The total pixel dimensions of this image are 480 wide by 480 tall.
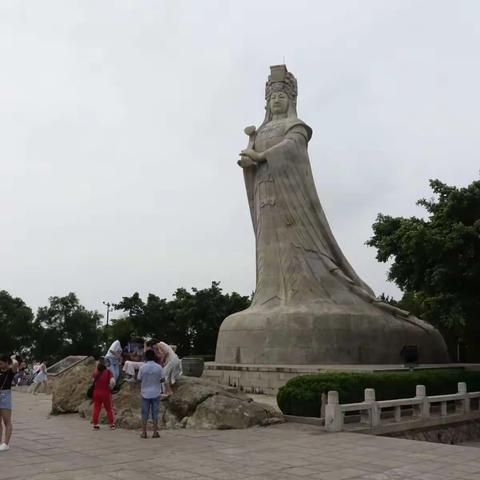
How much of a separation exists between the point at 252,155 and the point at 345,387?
10.6 m

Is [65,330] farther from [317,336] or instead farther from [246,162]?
[317,336]

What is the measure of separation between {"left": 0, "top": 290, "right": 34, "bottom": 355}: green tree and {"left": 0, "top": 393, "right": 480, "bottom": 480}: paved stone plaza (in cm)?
4004

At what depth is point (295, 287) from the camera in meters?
18.3

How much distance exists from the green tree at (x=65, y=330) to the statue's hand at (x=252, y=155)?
32.3 m

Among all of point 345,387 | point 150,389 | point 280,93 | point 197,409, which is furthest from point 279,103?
point 150,389

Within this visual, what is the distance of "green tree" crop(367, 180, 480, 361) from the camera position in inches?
635

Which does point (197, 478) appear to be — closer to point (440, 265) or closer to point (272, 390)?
point (272, 390)

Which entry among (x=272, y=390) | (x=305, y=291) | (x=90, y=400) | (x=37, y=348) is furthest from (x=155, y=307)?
(x=90, y=400)

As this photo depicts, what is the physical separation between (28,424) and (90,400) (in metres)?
1.43

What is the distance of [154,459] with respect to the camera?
7.29m

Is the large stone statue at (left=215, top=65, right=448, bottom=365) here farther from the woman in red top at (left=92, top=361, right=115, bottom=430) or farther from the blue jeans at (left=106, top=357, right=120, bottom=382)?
the woman in red top at (left=92, top=361, right=115, bottom=430)

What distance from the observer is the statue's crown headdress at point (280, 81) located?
20812mm

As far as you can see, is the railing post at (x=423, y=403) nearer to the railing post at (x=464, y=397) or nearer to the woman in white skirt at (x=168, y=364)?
the railing post at (x=464, y=397)

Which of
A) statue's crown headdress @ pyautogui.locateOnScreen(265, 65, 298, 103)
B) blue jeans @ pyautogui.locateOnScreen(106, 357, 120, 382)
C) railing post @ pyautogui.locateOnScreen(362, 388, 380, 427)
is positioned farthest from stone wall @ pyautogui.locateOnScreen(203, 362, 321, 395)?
statue's crown headdress @ pyautogui.locateOnScreen(265, 65, 298, 103)
